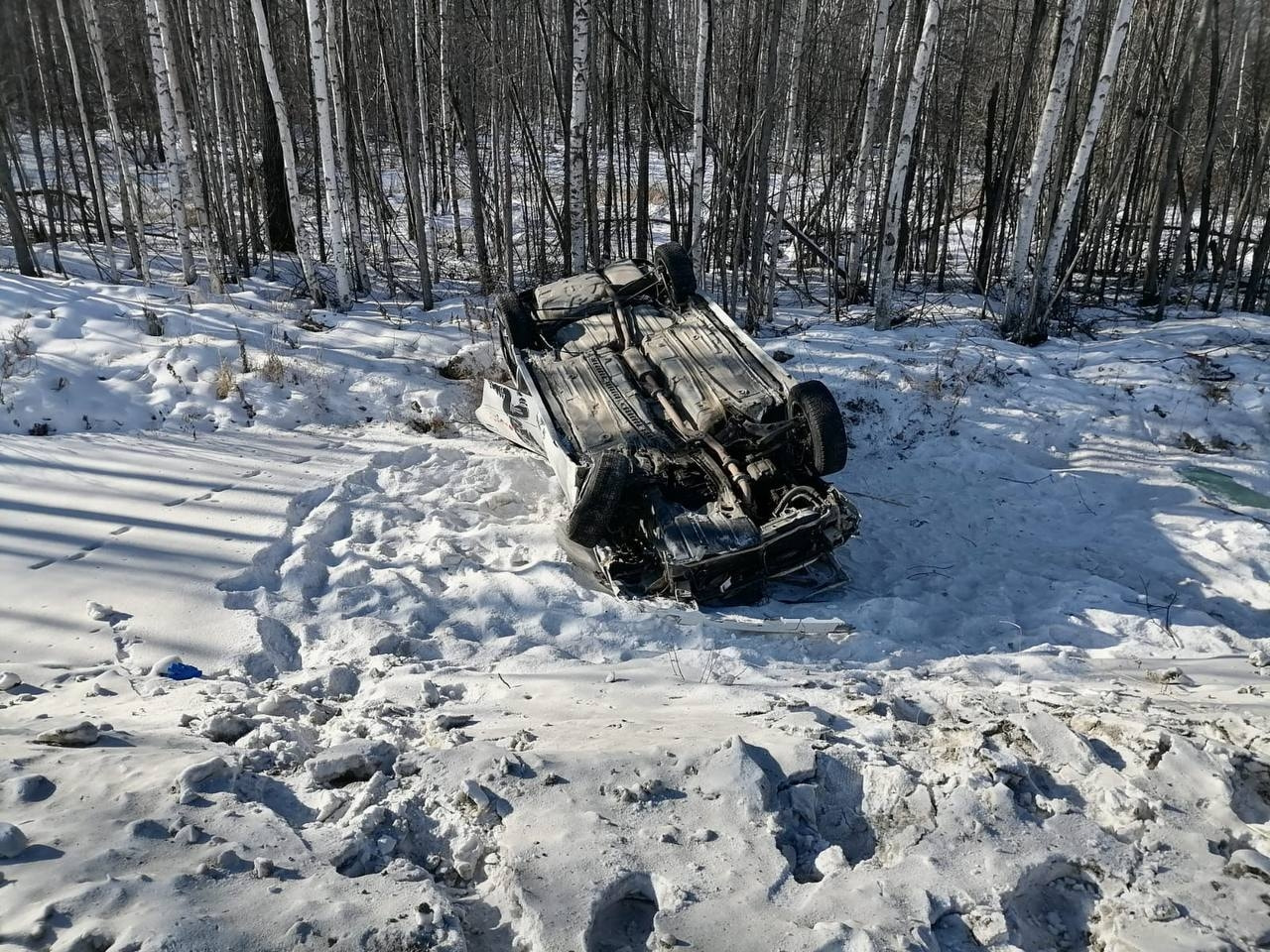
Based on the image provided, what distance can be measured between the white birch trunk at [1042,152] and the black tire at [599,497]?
21.0 feet

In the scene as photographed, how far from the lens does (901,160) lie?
9.02 m

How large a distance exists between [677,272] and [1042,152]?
14.5 feet

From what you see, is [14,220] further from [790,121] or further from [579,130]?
[790,121]

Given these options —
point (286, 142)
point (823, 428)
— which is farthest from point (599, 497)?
point (286, 142)

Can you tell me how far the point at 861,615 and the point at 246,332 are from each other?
25.7 ft

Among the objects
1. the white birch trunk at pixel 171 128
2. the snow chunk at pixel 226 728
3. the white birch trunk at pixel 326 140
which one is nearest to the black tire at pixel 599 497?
the snow chunk at pixel 226 728

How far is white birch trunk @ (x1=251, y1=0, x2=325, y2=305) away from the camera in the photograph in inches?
362

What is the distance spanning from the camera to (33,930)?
2.49 m

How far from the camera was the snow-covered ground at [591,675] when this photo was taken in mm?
2914

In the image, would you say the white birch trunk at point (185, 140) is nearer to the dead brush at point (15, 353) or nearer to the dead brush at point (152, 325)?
the dead brush at point (152, 325)

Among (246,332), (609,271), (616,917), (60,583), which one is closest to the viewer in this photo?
(616,917)

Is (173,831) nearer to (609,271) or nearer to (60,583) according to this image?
(60,583)

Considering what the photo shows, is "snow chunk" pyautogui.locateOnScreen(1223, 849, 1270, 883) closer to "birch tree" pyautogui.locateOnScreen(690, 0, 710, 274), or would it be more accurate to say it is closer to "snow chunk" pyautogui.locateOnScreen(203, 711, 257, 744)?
"snow chunk" pyautogui.locateOnScreen(203, 711, 257, 744)

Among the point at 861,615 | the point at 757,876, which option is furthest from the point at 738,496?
the point at 757,876
